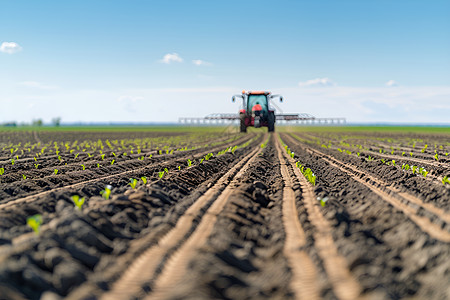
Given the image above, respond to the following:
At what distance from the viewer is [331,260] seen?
4156 millimetres

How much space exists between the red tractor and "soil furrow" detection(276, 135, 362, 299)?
20257mm

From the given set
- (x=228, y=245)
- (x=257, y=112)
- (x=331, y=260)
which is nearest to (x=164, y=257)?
(x=228, y=245)

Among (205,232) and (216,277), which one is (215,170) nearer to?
(205,232)

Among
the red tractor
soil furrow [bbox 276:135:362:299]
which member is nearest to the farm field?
soil furrow [bbox 276:135:362:299]

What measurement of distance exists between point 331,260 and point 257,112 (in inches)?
902

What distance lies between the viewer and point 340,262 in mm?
4086

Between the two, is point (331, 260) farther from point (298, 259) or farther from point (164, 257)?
point (164, 257)

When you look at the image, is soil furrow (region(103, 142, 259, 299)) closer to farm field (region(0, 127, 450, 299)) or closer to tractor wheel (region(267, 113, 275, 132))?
farm field (region(0, 127, 450, 299))

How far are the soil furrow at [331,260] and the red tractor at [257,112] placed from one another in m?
20.3

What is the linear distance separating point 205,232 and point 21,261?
2165mm

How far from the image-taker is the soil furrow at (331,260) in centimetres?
345

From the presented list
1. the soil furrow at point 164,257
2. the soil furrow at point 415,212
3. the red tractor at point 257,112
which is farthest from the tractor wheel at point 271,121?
the soil furrow at point 164,257

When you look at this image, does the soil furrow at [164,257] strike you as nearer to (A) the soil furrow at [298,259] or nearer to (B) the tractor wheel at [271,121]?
(A) the soil furrow at [298,259]

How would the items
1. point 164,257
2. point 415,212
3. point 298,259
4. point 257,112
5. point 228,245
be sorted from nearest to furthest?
1. point 164,257
2. point 298,259
3. point 228,245
4. point 415,212
5. point 257,112
